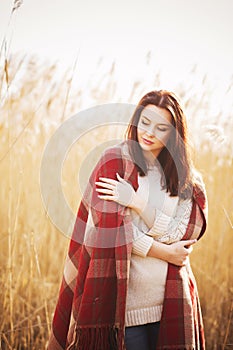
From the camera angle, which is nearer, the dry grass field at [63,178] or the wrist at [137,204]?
the wrist at [137,204]

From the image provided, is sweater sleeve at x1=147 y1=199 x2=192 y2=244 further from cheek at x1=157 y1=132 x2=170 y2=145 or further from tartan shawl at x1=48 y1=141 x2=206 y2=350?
cheek at x1=157 y1=132 x2=170 y2=145

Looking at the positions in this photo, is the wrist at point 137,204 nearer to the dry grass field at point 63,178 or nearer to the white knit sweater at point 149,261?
the white knit sweater at point 149,261

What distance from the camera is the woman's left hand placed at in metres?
1.43

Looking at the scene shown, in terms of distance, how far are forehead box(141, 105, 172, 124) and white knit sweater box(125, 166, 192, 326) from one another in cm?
19

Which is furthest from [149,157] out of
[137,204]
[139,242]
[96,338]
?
[96,338]

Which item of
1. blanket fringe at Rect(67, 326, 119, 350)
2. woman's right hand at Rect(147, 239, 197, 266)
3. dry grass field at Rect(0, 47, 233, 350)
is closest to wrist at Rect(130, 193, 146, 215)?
woman's right hand at Rect(147, 239, 197, 266)

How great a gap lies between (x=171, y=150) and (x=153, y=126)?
0.43 feet

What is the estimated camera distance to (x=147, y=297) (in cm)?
148

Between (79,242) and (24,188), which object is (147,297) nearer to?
(79,242)

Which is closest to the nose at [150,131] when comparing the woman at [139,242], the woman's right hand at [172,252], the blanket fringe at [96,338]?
the woman at [139,242]

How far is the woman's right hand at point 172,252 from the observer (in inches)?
57.2

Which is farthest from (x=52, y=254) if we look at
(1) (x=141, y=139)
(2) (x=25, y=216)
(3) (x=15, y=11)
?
(3) (x=15, y=11)

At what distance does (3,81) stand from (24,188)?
2.00 ft

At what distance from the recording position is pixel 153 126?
145cm
